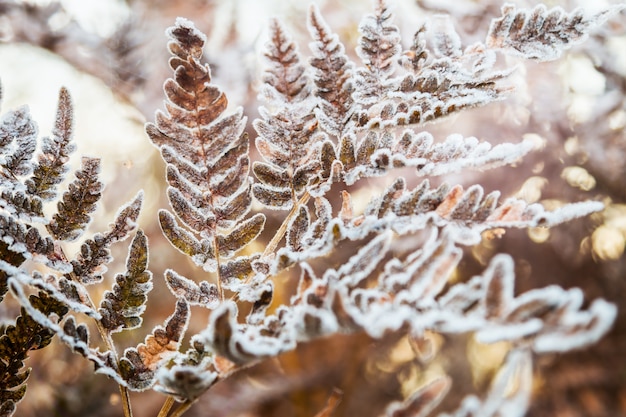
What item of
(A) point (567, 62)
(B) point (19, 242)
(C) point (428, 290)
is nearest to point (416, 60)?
(C) point (428, 290)

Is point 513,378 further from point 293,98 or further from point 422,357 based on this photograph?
point 293,98

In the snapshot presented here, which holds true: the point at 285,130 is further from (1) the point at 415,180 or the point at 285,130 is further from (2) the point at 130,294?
(1) the point at 415,180

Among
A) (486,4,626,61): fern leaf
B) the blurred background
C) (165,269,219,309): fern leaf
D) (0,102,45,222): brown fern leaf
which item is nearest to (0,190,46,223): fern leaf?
(0,102,45,222): brown fern leaf

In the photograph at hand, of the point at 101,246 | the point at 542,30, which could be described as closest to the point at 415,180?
the point at 542,30

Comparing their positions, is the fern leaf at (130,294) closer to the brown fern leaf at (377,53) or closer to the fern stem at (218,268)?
the fern stem at (218,268)

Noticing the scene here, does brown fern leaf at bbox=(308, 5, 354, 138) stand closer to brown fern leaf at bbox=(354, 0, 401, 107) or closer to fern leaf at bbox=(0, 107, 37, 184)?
brown fern leaf at bbox=(354, 0, 401, 107)

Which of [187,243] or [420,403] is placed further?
[187,243]

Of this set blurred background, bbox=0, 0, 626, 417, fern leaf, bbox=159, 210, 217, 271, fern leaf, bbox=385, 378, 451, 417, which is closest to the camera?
fern leaf, bbox=385, 378, 451, 417
